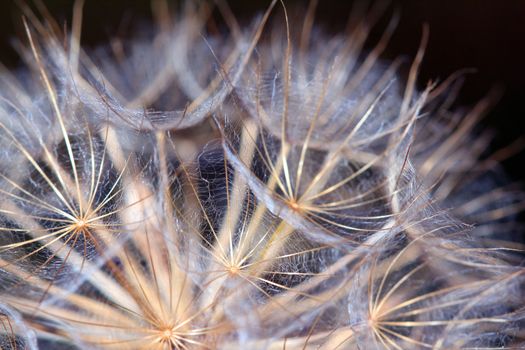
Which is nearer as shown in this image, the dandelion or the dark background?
the dandelion

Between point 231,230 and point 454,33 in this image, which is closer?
point 231,230

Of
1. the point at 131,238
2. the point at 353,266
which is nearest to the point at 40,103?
the point at 131,238

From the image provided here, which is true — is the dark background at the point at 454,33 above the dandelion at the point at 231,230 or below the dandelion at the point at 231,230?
above

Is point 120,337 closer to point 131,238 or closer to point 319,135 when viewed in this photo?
point 131,238

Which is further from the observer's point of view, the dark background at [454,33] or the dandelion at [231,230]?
the dark background at [454,33]

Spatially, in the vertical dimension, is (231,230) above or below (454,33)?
below
